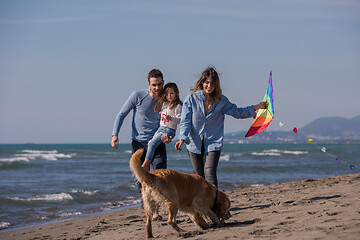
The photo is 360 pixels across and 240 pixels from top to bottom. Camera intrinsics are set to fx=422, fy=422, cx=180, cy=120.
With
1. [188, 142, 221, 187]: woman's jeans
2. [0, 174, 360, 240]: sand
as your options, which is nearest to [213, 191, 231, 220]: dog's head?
[0, 174, 360, 240]: sand

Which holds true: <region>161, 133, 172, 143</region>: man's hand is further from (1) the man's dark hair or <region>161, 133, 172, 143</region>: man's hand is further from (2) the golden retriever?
(2) the golden retriever

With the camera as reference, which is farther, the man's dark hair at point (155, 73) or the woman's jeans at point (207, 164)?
the man's dark hair at point (155, 73)

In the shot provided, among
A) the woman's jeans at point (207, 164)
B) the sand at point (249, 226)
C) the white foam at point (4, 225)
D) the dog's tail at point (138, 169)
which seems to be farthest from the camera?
the white foam at point (4, 225)

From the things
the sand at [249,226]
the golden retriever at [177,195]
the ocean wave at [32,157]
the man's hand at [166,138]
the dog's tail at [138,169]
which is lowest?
the ocean wave at [32,157]

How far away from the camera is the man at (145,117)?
573 centimetres

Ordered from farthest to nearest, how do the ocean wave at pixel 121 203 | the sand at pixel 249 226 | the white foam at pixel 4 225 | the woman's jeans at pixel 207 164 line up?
the ocean wave at pixel 121 203, the white foam at pixel 4 225, the woman's jeans at pixel 207 164, the sand at pixel 249 226

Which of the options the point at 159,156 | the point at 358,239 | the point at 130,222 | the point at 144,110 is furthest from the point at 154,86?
the point at 358,239

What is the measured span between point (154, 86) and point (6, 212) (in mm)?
4708

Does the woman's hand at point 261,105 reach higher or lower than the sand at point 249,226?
higher

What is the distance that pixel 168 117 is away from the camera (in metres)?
5.51

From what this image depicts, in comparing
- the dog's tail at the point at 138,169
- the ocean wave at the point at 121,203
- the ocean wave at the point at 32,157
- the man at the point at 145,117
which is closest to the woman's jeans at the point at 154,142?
the man at the point at 145,117

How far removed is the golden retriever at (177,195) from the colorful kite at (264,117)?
1.41 meters

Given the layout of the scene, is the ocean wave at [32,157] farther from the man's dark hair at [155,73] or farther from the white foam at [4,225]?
the man's dark hair at [155,73]

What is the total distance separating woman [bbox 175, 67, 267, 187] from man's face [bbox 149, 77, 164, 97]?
51cm
